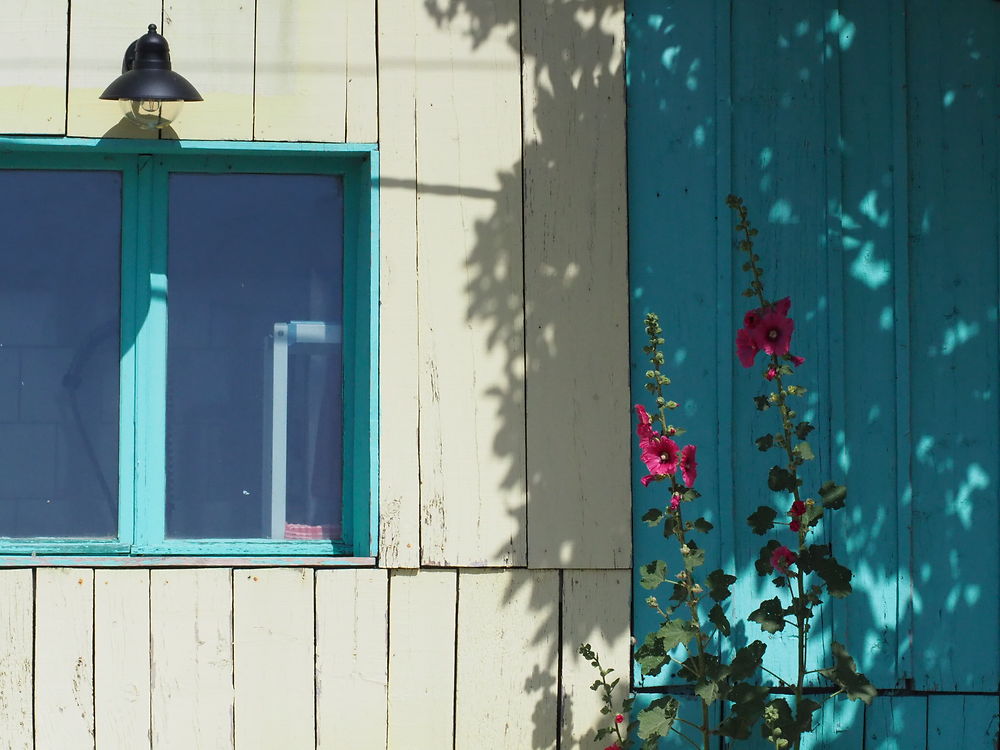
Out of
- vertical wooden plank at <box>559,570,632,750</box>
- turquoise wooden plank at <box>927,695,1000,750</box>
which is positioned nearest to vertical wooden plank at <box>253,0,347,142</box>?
vertical wooden plank at <box>559,570,632,750</box>

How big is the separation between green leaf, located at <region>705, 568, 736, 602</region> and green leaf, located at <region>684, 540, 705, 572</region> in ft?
0.30

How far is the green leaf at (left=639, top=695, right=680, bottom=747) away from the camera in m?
3.69

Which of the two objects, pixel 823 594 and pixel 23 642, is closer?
pixel 23 642

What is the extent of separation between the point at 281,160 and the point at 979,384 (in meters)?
2.56

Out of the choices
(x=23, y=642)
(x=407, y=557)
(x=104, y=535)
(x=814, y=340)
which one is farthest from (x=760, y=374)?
(x=23, y=642)

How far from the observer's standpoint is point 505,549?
4.05 m

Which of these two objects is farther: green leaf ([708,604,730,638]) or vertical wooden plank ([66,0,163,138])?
vertical wooden plank ([66,0,163,138])

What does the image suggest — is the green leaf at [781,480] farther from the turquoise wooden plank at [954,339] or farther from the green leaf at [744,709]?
the turquoise wooden plank at [954,339]

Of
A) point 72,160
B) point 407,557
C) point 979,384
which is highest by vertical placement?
point 72,160

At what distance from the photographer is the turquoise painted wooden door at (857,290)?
4.16m

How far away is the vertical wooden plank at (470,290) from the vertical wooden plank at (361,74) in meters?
0.16

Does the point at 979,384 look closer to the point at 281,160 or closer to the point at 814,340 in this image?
the point at 814,340

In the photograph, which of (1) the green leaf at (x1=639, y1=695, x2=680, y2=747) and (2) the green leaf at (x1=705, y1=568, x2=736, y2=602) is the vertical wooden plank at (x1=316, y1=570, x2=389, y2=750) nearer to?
(1) the green leaf at (x1=639, y1=695, x2=680, y2=747)

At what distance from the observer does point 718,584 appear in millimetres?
3793
